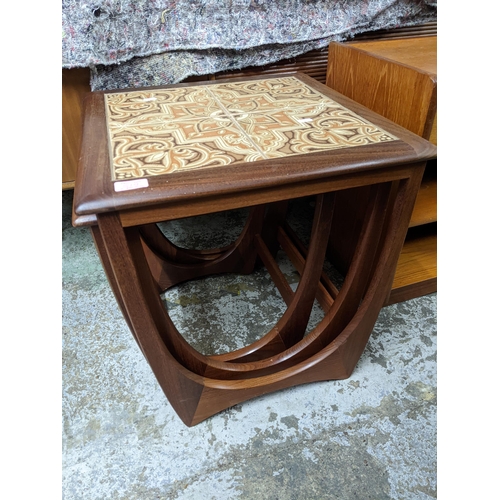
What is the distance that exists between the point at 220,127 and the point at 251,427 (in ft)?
2.07

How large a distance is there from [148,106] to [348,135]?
1.36 feet

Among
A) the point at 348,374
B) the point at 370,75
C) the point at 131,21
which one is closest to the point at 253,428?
the point at 348,374

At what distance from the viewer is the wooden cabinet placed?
0.81 m

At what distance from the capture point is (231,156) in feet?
2.00

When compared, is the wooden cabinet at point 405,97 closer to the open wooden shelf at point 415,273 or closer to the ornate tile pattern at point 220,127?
the open wooden shelf at point 415,273

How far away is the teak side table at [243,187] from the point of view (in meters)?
0.56

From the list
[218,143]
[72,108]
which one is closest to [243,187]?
[218,143]

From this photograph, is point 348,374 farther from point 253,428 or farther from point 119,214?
point 119,214

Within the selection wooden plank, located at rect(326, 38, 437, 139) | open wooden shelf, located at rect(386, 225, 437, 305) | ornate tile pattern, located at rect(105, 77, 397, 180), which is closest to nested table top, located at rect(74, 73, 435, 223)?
ornate tile pattern, located at rect(105, 77, 397, 180)

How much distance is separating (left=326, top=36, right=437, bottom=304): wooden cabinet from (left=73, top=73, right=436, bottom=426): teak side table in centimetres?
11

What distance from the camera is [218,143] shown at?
0.65m

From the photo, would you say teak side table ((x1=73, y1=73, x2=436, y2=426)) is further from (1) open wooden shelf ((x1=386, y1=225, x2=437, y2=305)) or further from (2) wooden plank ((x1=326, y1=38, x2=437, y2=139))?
(1) open wooden shelf ((x1=386, y1=225, x2=437, y2=305))

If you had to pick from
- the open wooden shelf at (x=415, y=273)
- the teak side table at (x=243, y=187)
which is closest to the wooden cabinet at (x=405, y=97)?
the open wooden shelf at (x=415, y=273)

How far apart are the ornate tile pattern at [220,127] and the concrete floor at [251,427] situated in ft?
1.90
